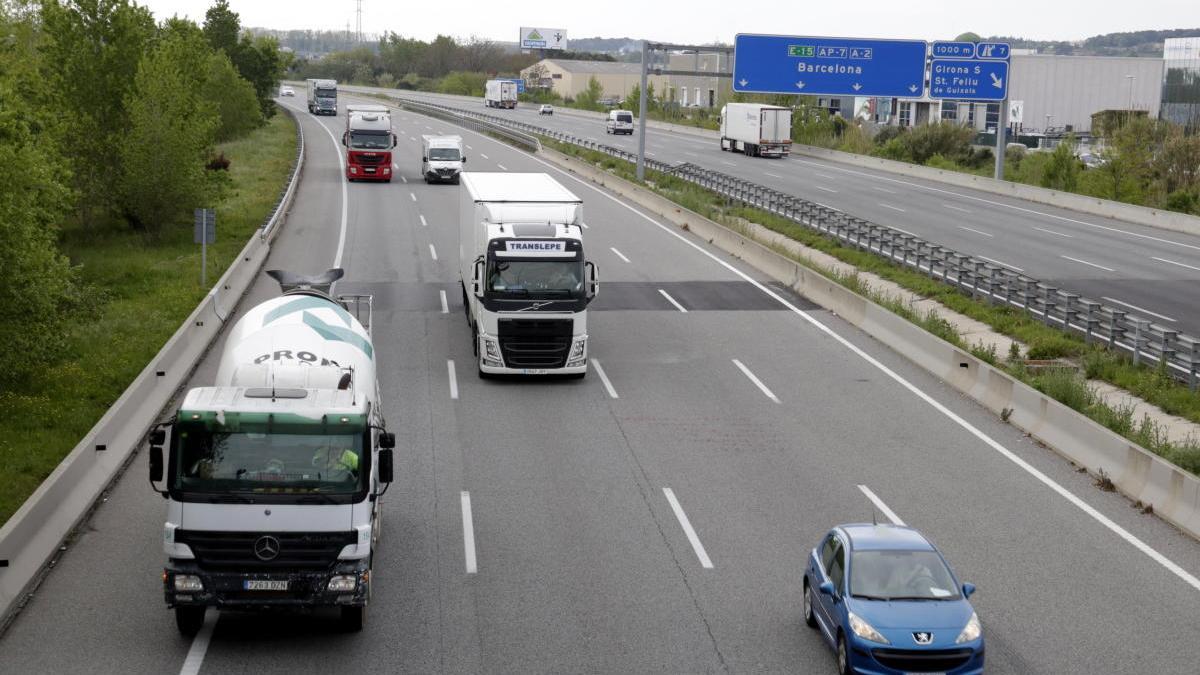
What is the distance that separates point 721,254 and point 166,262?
1670 cm

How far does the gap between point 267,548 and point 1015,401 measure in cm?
1422

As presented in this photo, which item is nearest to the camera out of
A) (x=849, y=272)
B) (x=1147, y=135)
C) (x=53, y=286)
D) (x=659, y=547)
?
(x=659, y=547)

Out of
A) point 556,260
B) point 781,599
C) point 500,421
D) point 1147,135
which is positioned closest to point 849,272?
point 556,260

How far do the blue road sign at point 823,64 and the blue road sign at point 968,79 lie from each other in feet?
8.74

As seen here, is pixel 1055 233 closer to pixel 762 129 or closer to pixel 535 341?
pixel 535 341

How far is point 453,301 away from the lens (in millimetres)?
32469

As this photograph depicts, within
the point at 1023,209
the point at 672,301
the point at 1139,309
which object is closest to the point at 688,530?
the point at 672,301

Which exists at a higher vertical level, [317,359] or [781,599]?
[317,359]

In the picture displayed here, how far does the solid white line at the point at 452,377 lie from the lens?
23547 millimetres

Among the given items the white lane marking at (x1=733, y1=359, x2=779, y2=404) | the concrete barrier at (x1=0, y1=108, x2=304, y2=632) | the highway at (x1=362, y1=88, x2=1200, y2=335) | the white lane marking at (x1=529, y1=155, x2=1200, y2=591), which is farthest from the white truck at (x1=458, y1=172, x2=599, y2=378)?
the highway at (x1=362, y1=88, x2=1200, y2=335)

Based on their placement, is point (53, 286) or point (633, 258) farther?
point (633, 258)

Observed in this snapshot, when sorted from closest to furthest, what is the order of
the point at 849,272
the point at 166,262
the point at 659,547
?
the point at 659,547 → the point at 849,272 → the point at 166,262

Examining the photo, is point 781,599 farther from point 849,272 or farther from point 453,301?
point 849,272

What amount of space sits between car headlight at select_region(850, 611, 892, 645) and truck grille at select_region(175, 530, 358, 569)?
4.64m
